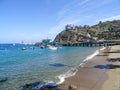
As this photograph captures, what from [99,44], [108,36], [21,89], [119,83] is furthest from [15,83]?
[108,36]

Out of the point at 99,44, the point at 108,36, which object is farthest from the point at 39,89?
the point at 108,36

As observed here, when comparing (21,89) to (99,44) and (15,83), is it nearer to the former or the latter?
(15,83)

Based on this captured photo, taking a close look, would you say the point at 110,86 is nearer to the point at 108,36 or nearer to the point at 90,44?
the point at 90,44

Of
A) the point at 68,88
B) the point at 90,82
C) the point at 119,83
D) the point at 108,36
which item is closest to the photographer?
the point at 68,88

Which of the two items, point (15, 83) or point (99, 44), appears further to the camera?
point (99, 44)

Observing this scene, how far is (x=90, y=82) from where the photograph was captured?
2005 cm

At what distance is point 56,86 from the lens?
61.3 feet

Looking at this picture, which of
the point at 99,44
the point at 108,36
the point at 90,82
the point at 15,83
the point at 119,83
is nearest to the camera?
the point at 119,83

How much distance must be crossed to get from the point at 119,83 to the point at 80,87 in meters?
3.59

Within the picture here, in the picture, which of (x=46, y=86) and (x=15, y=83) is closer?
(x=46, y=86)

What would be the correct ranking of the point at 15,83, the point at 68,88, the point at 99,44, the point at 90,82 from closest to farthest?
the point at 68,88, the point at 90,82, the point at 15,83, the point at 99,44

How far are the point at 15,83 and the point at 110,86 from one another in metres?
9.58

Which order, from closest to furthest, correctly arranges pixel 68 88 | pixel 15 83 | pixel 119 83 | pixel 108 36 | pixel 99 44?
pixel 68 88 < pixel 119 83 < pixel 15 83 < pixel 99 44 < pixel 108 36

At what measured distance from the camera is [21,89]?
18938 millimetres
